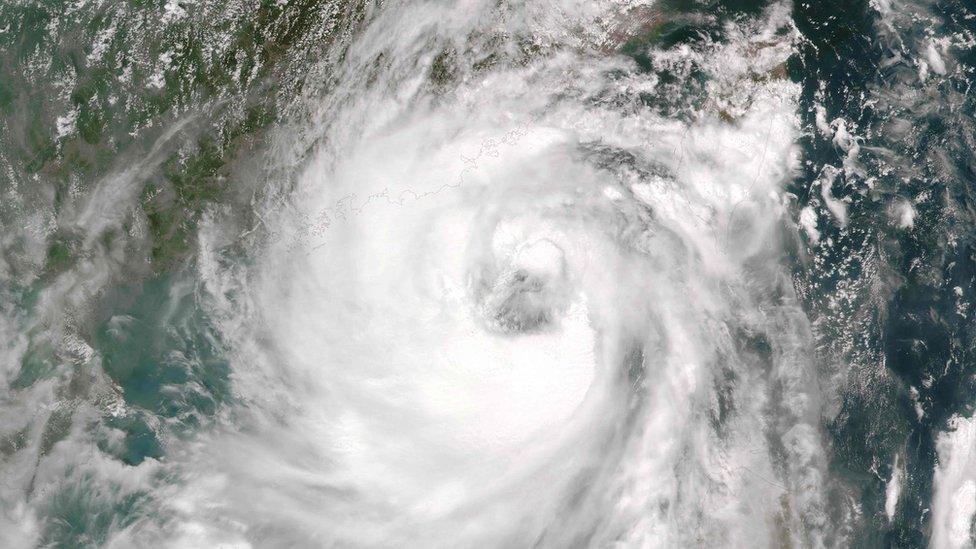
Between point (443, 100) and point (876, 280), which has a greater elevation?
point (443, 100)

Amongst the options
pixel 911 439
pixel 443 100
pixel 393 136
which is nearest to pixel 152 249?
pixel 393 136

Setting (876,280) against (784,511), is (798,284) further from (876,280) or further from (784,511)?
(784,511)

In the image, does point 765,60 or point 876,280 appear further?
point 765,60

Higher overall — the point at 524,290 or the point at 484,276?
the point at 484,276

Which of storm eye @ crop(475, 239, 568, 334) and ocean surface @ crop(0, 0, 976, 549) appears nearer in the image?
ocean surface @ crop(0, 0, 976, 549)
